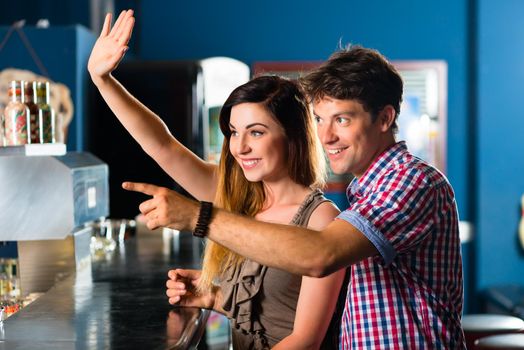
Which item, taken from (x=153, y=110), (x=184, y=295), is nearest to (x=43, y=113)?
(x=184, y=295)

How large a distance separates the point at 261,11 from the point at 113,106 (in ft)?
13.8

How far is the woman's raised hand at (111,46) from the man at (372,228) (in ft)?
1.90

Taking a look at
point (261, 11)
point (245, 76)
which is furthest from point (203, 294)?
point (261, 11)

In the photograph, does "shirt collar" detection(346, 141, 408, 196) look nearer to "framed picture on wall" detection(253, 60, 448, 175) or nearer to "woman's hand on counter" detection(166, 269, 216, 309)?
"woman's hand on counter" detection(166, 269, 216, 309)

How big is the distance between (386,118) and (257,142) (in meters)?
0.48

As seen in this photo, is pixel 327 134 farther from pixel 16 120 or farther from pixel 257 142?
pixel 16 120

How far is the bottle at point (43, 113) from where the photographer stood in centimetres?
290

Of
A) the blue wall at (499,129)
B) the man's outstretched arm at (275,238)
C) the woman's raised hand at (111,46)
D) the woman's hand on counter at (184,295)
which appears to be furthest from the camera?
the blue wall at (499,129)

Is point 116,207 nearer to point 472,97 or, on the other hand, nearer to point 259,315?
point 472,97

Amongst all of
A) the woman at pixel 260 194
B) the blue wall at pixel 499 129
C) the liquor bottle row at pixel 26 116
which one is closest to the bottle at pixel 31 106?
the liquor bottle row at pixel 26 116

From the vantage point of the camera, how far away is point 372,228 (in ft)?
5.58

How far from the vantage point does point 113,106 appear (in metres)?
2.52

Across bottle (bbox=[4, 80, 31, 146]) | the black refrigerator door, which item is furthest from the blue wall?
bottle (bbox=[4, 80, 31, 146])

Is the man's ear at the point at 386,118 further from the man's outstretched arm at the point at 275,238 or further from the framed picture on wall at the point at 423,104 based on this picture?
the framed picture on wall at the point at 423,104
